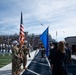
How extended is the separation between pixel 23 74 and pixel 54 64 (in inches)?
222

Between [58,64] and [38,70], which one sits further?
[38,70]

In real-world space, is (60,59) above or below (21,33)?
below

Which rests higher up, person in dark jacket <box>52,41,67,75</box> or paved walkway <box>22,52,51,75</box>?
person in dark jacket <box>52,41,67,75</box>

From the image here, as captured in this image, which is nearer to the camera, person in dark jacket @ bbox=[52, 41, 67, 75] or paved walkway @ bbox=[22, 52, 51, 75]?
person in dark jacket @ bbox=[52, 41, 67, 75]

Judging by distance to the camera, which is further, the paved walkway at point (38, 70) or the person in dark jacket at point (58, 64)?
the paved walkway at point (38, 70)

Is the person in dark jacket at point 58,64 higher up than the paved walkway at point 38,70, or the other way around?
the person in dark jacket at point 58,64

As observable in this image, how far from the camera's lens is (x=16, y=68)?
40.7 ft

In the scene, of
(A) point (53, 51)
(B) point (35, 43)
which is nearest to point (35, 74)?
(A) point (53, 51)

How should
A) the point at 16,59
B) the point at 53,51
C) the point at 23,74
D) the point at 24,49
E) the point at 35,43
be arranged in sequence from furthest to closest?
the point at 35,43 → the point at 24,49 → the point at 23,74 → the point at 16,59 → the point at 53,51

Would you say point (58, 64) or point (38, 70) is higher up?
point (58, 64)

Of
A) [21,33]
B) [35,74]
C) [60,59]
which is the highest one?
[21,33]

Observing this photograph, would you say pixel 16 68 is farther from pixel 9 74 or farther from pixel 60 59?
pixel 60 59

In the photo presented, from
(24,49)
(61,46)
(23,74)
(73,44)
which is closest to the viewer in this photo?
(61,46)

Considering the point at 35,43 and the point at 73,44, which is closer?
the point at 73,44
